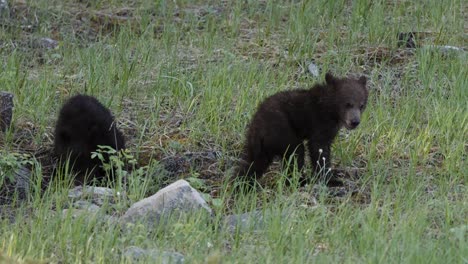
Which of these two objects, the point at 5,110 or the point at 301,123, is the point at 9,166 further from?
the point at 301,123

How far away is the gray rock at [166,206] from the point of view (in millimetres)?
6512

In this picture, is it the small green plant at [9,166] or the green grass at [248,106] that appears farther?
the small green plant at [9,166]

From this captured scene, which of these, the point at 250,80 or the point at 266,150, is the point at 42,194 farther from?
the point at 250,80

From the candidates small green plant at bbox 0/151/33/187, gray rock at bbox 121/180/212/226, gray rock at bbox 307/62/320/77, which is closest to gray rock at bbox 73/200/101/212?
gray rock at bbox 121/180/212/226

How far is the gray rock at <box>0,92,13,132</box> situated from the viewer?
8281 millimetres

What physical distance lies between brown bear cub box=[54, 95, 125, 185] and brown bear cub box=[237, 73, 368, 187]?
3.80 feet

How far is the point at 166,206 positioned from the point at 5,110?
2.34 meters

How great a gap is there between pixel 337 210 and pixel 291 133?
768mm

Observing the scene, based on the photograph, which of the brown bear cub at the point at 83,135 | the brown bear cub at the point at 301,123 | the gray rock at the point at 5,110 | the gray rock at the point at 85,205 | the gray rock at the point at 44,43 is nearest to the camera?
the gray rock at the point at 85,205

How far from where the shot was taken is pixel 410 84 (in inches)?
379

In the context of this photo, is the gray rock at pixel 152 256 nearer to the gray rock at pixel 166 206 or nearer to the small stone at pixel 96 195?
the gray rock at pixel 166 206

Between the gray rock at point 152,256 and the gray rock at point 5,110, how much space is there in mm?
2820

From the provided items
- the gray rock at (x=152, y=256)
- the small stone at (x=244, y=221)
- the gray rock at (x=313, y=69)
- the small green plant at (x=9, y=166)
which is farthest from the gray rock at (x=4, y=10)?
the gray rock at (x=152, y=256)

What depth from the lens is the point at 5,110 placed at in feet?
27.3
